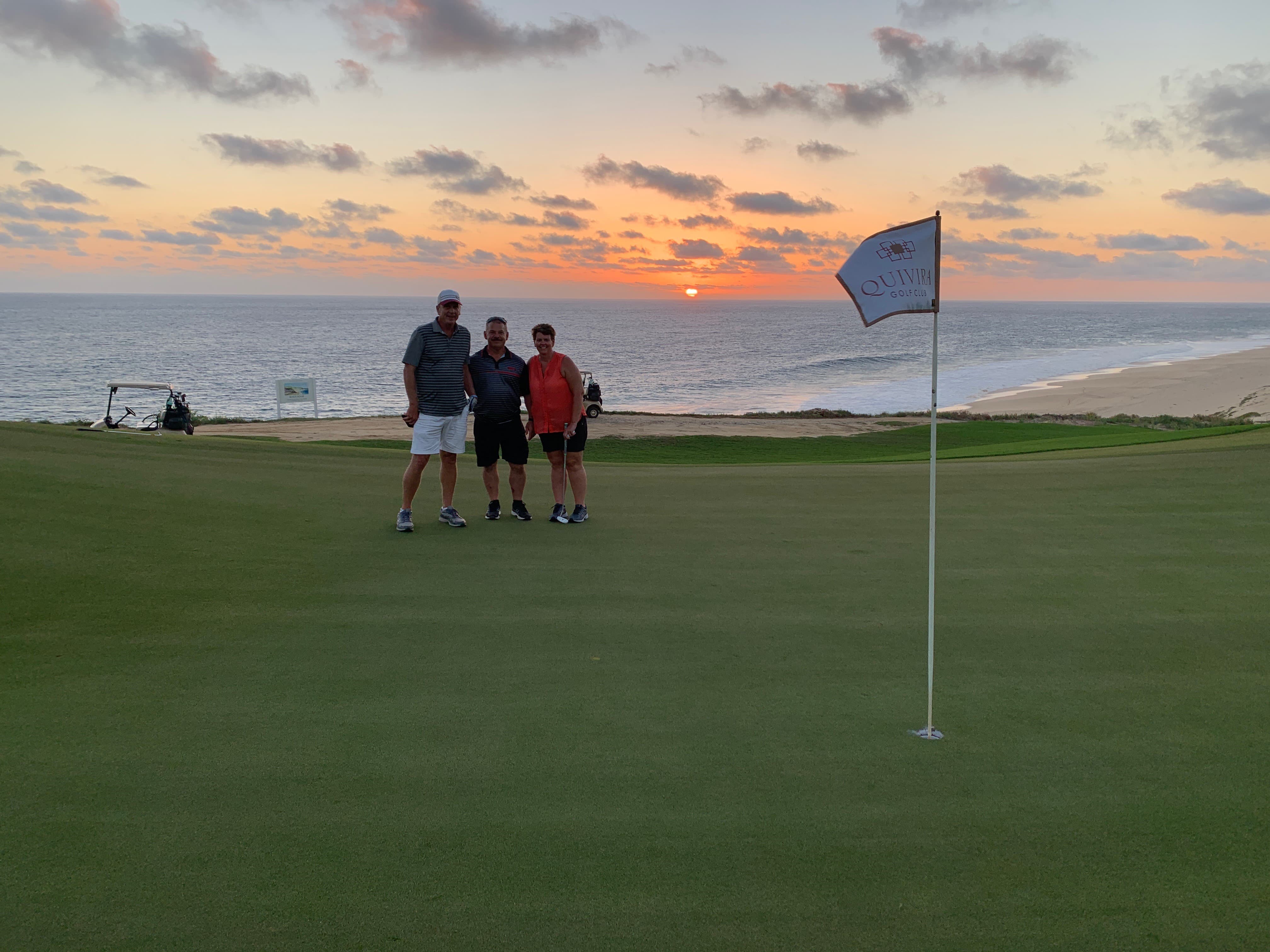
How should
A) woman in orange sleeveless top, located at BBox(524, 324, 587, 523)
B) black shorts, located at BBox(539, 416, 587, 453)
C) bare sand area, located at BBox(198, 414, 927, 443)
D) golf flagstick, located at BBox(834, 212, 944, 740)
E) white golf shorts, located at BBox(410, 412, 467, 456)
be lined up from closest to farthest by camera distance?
golf flagstick, located at BBox(834, 212, 944, 740) < white golf shorts, located at BBox(410, 412, 467, 456) < woman in orange sleeveless top, located at BBox(524, 324, 587, 523) < black shorts, located at BBox(539, 416, 587, 453) < bare sand area, located at BBox(198, 414, 927, 443)

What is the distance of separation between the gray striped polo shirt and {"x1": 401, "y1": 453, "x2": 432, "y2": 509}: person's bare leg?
0.40 metres

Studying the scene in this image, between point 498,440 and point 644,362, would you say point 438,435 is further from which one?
point 644,362

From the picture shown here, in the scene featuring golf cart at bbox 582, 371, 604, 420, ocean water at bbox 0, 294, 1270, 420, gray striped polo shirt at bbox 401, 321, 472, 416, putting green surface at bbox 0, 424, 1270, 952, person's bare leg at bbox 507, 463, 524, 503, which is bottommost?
putting green surface at bbox 0, 424, 1270, 952

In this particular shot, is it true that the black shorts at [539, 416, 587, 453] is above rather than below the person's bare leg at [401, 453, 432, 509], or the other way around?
above

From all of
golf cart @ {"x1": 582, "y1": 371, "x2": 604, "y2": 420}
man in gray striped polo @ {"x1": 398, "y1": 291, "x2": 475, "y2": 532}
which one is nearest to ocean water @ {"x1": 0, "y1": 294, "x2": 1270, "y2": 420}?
golf cart @ {"x1": 582, "y1": 371, "x2": 604, "y2": 420}

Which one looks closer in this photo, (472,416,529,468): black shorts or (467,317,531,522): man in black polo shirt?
(467,317,531,522): man in black polo shirt

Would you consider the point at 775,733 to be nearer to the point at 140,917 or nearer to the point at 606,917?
the point at 606,917

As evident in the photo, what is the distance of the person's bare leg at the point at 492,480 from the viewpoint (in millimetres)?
8688

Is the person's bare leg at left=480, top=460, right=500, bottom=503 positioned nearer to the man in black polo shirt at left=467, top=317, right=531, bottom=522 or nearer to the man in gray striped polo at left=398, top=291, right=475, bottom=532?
the man in black polo shirt at left=467, top=317, right=531, bottom=522

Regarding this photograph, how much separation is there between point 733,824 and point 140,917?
188 cm

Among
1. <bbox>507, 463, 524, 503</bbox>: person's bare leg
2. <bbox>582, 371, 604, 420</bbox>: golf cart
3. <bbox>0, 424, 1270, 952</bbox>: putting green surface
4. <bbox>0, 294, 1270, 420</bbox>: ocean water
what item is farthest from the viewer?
Answer: <bbox>0, 294, 1270, 420</bbox>: ocean water

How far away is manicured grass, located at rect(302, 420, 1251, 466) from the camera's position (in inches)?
886

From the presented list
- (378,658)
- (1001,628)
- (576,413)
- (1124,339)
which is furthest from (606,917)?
(1124,339)

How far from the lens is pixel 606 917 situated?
282 cm
